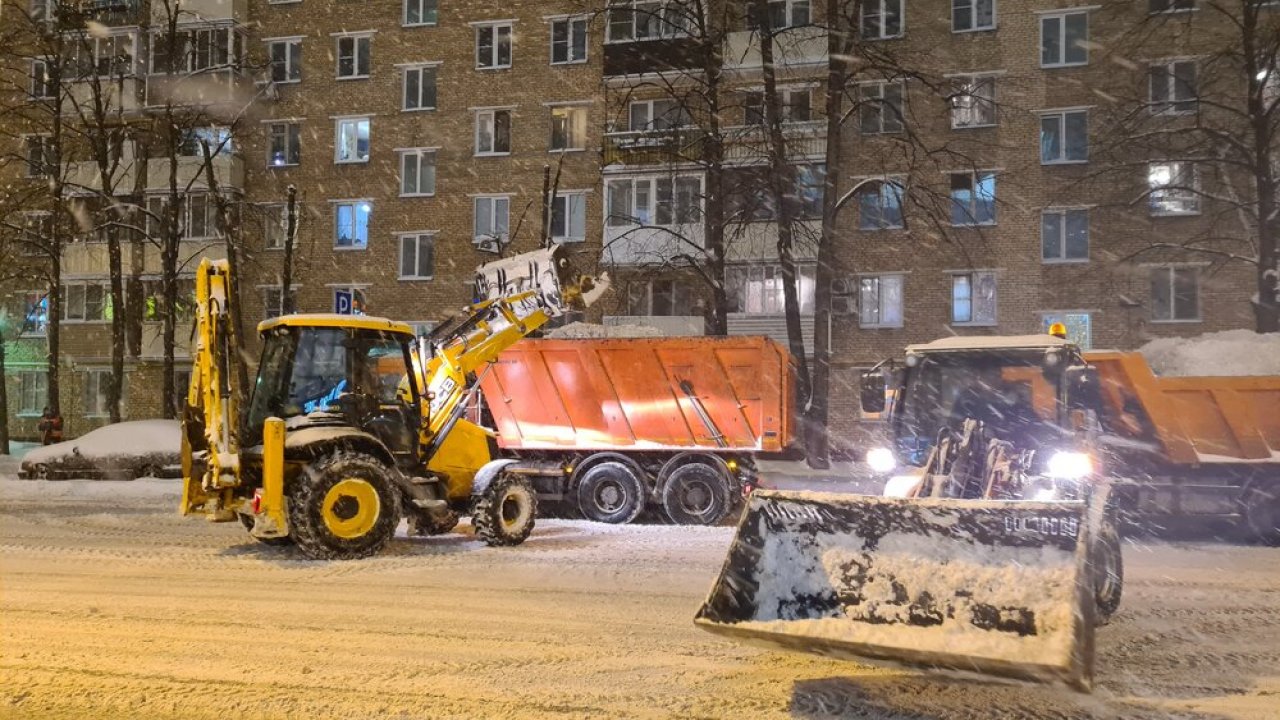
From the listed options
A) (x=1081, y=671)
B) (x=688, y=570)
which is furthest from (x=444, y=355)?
(x=1081, y=671)

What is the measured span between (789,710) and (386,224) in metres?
29.7

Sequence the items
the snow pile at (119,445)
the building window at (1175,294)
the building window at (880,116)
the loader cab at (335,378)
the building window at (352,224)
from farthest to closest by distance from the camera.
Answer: the building window at (352,224)
the building window at (880,116)
the building window at (1175,294)
the snow pile at (119,445)
the loader cab at (335,378)

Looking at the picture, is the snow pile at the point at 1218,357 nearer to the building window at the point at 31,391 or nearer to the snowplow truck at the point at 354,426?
the snowplow truck at the point at 354,426

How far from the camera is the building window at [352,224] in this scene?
3259cm

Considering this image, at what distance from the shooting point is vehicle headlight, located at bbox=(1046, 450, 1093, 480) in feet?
24.7

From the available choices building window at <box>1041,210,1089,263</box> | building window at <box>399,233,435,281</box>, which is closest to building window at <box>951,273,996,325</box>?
building window at <box>1041,210,1089,263</box>

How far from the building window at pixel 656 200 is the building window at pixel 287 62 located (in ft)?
42.3

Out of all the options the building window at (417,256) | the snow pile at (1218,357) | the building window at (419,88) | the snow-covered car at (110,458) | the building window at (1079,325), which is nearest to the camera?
the snow pile at (1218,357)

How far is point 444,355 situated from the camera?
36.3 ft

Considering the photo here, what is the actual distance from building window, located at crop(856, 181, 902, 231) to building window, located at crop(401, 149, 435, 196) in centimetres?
1429

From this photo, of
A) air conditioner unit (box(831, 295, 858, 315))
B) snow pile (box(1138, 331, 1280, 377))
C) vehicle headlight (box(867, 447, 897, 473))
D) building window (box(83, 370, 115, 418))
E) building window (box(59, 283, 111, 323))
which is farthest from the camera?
building window (box(83, 370, 115, 418))

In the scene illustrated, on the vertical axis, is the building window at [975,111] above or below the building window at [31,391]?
above

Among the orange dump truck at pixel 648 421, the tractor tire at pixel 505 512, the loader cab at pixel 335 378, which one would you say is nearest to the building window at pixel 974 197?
the orange dump truck at pixel 648 421

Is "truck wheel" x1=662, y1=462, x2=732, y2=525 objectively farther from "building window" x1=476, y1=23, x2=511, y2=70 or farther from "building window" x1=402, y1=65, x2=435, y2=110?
"building window" x1=402, y1=65, x2=435, y2=110
